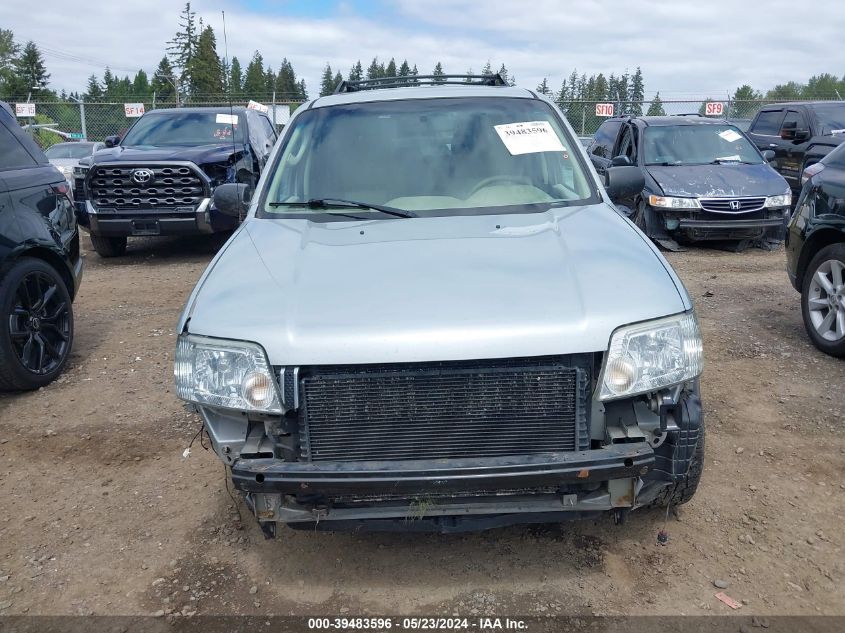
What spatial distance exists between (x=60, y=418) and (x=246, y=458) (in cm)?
263

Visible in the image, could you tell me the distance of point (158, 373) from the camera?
5.43m

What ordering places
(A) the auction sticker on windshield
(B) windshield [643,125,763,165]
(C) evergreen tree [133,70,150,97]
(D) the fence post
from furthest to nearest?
(C) evergreen tree [133,70,150,97] < (D) the fence post < (B) windshield [643,125,763,165] < (A) the auction sticker on windshield

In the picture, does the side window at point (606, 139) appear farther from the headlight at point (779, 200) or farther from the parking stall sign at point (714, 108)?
the parking stall sign at point (714, 108)

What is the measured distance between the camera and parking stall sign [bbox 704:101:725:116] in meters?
21.8

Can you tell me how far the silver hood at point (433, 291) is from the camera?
2477 millimetres

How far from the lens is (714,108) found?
866 inches

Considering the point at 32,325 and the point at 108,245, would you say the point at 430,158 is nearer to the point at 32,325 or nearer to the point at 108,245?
the point at 32,325

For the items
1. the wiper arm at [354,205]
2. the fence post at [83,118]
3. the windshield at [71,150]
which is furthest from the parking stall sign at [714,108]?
the wiper arm at [354,205]

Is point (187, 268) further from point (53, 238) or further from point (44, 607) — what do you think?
point (44, 607)

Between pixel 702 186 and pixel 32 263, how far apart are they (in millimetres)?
7701

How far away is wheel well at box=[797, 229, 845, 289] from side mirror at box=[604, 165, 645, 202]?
2118 millimetres

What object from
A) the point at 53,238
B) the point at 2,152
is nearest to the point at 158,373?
the point at 53,238

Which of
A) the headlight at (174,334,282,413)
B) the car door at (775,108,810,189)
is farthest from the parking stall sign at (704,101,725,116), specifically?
the headlight at (174,334,282,413)

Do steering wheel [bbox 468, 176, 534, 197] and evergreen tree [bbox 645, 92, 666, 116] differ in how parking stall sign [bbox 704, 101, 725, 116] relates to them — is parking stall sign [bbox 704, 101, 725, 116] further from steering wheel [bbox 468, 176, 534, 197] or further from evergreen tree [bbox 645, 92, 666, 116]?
steering wheel [bbox 468, 176, 534, 197]
